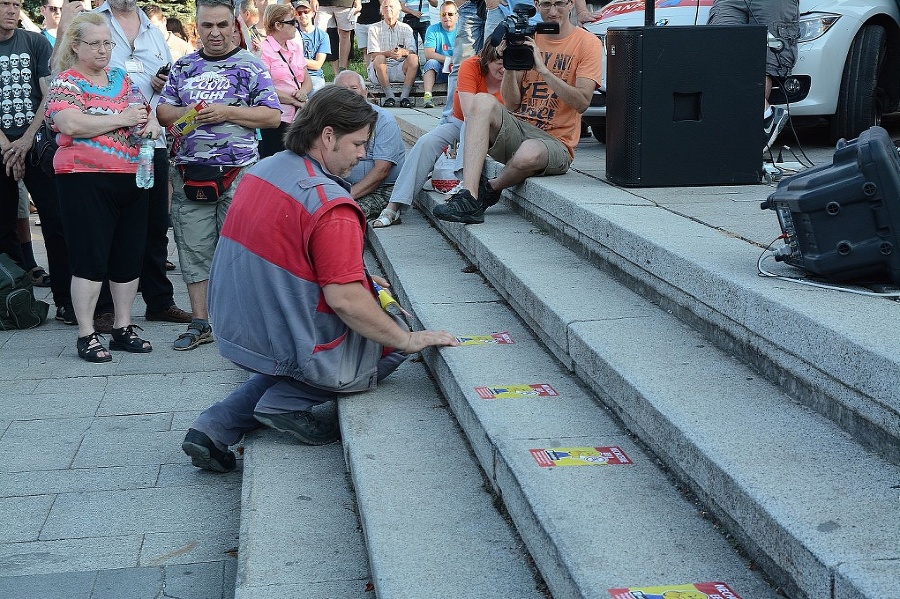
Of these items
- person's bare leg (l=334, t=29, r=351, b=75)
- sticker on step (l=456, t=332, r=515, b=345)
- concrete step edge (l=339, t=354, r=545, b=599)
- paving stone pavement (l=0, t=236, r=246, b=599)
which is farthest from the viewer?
person's bare leg (l=334, t=29, r=351, b=75)

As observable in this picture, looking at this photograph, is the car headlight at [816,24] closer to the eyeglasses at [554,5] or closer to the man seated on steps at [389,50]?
the eyeglasses at [554,5]

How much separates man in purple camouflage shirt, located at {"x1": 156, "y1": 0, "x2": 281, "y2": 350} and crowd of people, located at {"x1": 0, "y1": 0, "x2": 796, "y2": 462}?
0.4 inches

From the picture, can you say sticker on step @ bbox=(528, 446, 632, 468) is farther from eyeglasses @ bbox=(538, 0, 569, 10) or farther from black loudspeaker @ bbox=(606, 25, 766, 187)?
eyeglasses @ bbox=(538, 0, 569, 10)

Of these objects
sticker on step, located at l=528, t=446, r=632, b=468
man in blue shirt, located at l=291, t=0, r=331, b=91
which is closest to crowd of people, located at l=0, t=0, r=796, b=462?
sticker on step, located at l=528, t=446, r=632, b=468

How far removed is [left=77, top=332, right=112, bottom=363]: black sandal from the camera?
5.79m

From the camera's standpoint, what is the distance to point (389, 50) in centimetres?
1471

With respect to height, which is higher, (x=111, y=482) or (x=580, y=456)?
(x=580, y=456)

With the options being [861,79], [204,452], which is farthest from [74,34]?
[861,79]

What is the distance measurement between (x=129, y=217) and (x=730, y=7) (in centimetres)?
374

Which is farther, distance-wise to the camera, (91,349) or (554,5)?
(554,5)

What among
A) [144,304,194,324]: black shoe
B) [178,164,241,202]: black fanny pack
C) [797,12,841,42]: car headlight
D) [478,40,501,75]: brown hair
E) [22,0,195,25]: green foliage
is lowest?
[144,304,194,324]: black shoe

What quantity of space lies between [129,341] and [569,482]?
12.5 feet

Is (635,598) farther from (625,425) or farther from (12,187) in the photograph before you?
(12,187)

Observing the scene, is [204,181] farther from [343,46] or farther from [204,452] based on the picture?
[343,46]
